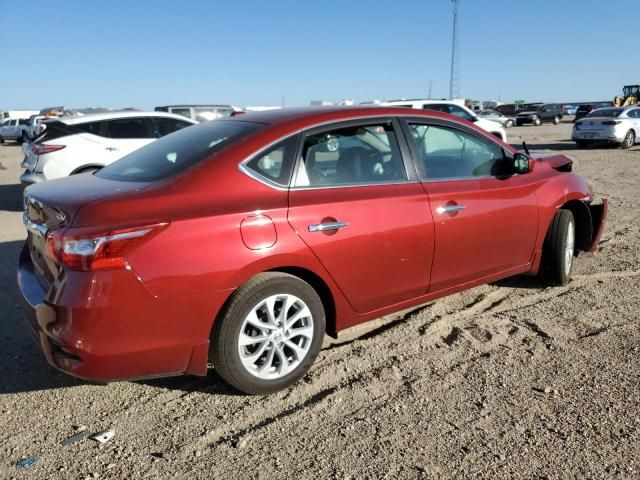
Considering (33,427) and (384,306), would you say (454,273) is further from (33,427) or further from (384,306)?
(33,427)

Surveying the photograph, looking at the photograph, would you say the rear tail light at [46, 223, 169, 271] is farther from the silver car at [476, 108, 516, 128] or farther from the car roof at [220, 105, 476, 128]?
the silver car at [476, 108, 516, 128]

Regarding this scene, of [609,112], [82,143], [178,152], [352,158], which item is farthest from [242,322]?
[609,112]

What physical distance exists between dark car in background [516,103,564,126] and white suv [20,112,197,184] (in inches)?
1577

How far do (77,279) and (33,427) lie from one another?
0.93m

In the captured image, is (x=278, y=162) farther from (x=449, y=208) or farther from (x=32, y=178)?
(x=32, y=178)

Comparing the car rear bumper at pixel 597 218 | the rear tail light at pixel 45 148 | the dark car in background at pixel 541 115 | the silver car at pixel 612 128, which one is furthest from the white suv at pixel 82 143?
the dark car in background at pixel 541 115

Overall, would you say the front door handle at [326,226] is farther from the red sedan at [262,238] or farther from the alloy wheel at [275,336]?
the alloy wheel at [275,336]

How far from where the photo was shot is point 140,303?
2641mm

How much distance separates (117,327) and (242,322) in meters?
0.63

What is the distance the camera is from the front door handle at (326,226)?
3086 mm

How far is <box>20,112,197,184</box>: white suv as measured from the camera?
895 cm

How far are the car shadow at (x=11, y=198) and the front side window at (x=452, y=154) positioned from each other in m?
8.09

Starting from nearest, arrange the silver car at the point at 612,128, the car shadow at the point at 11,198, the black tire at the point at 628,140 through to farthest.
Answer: the car shadow at the point at 11,198 < the silver car at the point at 612,128 < the black tire at the point at 628,140

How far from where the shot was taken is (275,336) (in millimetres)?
3078
